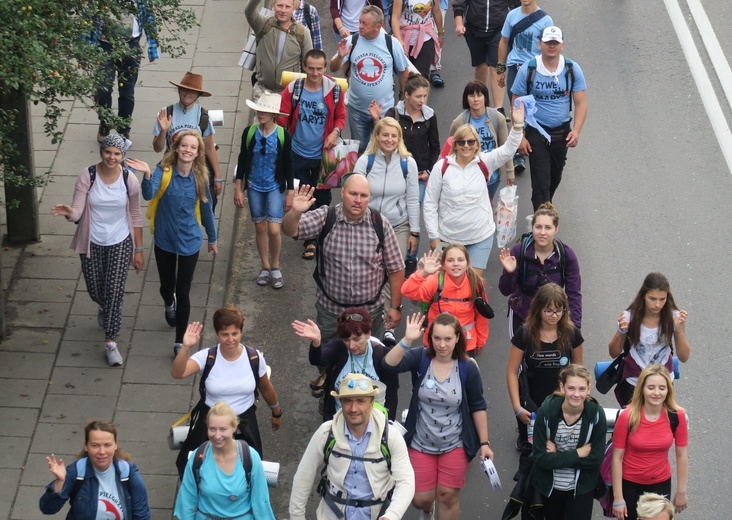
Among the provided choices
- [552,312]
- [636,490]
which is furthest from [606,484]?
[552,312]

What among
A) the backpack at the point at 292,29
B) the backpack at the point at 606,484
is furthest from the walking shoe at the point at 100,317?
the backpack at the point at 606,484

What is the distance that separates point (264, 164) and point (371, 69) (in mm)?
1873

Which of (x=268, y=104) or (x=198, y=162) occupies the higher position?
(x=268, y=104)

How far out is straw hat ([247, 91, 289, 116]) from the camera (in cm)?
1180

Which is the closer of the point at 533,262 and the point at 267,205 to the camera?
the point at 533,262

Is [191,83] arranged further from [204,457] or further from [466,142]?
[204,457]

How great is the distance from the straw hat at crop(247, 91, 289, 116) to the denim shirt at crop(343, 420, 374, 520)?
4.33m

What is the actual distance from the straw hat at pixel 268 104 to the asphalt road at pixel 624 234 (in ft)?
5.96

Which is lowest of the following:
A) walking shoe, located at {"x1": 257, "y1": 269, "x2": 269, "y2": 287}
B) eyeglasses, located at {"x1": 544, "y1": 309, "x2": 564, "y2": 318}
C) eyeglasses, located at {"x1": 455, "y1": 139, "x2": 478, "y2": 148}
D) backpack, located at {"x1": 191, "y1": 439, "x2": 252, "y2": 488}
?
walking shoe, located at {"x1": 257, "y1": 269, "x2": 269, "y2": 287}

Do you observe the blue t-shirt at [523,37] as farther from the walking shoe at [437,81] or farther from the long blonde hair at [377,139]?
the long blonde hair at [377,139]

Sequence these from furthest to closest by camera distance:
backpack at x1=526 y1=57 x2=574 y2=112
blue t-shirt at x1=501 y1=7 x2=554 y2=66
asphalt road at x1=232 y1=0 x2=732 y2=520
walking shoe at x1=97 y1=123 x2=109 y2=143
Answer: walking shoe at x1=97 y1=123 x2=109 y2=143 → blue t-shirt at x1=501 y1=7 x2=554 y2=66 → backpack at x1=526 y1=57 x2=574 y2=112 → asphalt road at x1=232 y1=0 x2=732 y2=520

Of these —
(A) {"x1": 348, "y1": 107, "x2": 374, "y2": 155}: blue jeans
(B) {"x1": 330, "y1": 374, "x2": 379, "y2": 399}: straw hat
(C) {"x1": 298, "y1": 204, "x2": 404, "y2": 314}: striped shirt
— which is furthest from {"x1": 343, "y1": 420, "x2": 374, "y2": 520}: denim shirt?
(A) {"x1": 348, "y1": 107, "x2": 374, "y2": 155}: blue jeans

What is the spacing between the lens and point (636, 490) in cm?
895

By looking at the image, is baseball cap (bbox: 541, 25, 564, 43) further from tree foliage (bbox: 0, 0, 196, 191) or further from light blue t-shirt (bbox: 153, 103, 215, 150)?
tree foliage (bbox: 0, 0, 196, 191)
